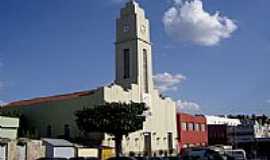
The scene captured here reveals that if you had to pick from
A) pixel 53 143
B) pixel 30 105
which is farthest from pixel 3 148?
pixel 30 105

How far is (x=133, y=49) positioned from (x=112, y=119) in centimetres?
1970

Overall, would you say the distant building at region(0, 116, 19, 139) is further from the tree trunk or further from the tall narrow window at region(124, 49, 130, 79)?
the tall narrow window at region(124, 49, 130, 79)

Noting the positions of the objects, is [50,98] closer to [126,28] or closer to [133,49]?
[133,49]

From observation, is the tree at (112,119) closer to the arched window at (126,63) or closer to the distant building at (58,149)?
the distant building at (58,149)

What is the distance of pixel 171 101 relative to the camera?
8606 centimetres

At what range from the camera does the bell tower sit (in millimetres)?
77812

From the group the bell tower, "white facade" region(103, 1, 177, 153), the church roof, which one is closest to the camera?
the church roof

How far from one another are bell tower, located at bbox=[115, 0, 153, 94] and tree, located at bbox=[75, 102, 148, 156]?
13990mm

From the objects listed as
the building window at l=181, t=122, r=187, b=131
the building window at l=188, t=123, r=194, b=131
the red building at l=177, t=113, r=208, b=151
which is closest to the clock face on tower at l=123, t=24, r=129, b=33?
the red building at l=177, t=113, r=208, b=151

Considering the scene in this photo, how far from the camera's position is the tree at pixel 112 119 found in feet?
201

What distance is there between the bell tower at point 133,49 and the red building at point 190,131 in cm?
1173

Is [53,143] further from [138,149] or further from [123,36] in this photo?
[123,36]

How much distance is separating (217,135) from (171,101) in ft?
79.3

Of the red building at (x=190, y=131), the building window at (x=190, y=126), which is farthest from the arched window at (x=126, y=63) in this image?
the building window at (x=190, y=126)
